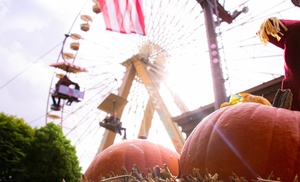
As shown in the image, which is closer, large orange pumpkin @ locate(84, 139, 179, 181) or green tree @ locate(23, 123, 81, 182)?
large orange pumpkin @ locate(84, 139, 179, 181)

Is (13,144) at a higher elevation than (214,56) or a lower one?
lower

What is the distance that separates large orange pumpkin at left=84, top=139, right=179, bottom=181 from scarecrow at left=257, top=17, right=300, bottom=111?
0.57 m

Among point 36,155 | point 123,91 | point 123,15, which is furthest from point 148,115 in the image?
point 123,15

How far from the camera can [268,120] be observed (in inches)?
42.1

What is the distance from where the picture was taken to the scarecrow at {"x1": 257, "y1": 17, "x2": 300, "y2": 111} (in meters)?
1.30

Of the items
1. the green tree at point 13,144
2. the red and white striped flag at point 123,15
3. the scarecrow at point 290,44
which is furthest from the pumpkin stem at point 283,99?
the green tree at point 13,144

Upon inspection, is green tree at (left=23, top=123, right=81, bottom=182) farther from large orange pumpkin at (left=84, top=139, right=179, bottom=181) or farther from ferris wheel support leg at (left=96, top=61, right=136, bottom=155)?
large orange pumpkin at (left=84, top=139, right=179, bottom=181)

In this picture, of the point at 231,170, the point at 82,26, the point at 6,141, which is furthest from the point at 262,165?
the point at 82,26

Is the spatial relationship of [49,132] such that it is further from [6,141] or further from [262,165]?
[262,165]

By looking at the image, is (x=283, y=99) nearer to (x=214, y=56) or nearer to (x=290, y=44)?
(x=290, y=44)

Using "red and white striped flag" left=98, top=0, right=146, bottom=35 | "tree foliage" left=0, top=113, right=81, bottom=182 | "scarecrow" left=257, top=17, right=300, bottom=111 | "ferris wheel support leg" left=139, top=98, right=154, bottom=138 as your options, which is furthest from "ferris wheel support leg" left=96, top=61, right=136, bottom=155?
"scarecrow" left=257, top=17, right=300, bottom=111

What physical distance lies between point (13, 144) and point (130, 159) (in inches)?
348

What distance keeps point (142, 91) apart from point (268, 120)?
42.2ft

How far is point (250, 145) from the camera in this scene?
1.01m
